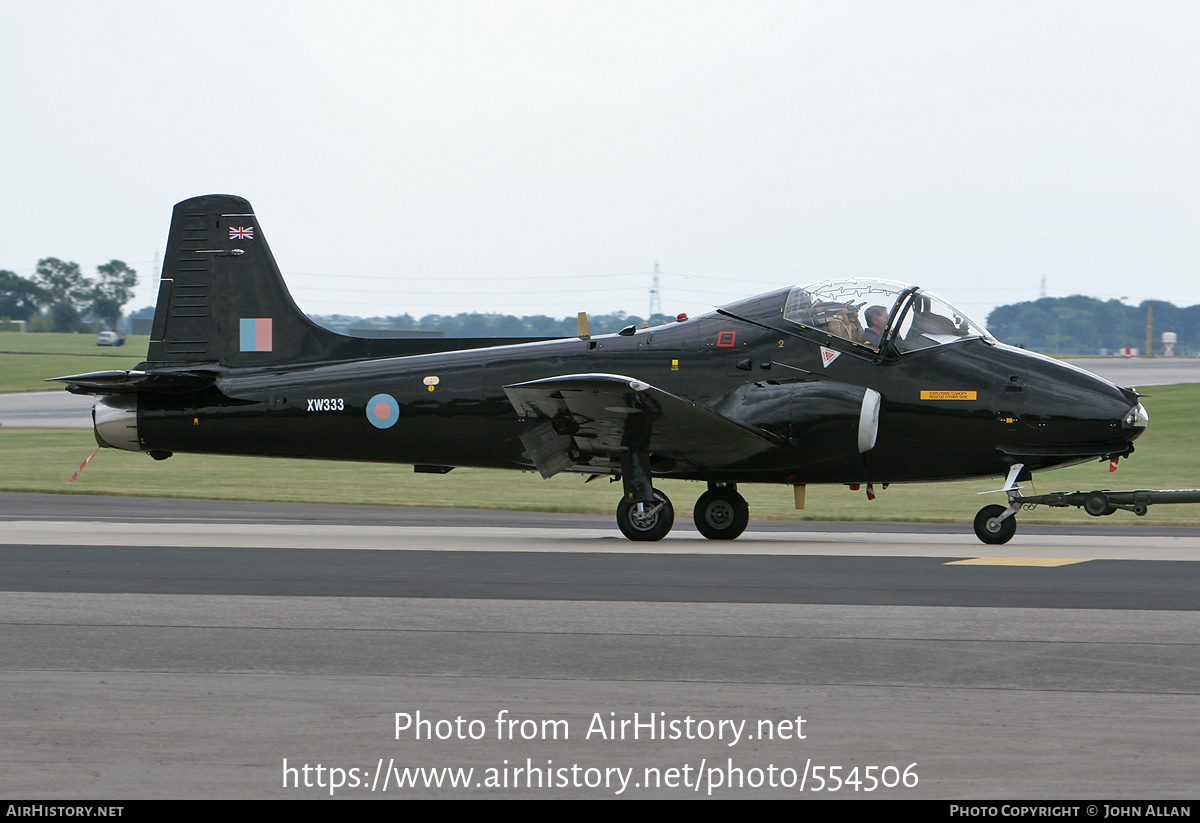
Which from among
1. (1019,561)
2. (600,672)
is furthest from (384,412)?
(600,672)

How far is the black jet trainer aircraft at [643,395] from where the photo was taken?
13625 mm

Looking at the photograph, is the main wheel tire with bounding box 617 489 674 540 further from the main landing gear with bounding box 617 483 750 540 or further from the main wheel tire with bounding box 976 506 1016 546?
the main wheel tire with bounding box 976 506 1016 546

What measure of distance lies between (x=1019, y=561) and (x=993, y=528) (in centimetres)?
187

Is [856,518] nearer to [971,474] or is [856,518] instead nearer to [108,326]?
[971,474]

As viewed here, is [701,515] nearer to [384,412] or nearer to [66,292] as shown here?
[384,412]

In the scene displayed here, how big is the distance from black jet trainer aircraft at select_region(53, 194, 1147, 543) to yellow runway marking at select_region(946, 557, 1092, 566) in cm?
130

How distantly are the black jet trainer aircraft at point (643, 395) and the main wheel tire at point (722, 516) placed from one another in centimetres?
3

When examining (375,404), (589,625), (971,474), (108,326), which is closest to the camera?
(589,625)

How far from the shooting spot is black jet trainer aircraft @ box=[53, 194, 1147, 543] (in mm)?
13625

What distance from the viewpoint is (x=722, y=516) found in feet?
48.5

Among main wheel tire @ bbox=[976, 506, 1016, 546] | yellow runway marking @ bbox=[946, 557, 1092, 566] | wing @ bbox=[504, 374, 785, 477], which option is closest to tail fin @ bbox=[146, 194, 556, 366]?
wing @ bbox=[504, 374, 785, 477]

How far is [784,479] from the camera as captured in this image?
14.5 meters
